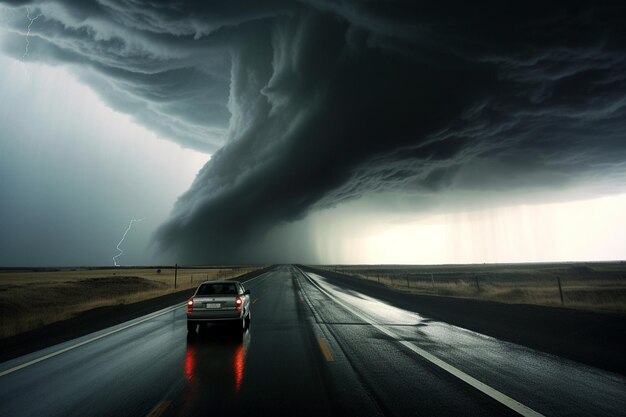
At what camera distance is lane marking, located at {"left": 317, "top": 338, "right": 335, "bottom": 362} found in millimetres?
6756

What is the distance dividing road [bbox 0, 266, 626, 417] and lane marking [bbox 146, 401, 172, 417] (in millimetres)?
13

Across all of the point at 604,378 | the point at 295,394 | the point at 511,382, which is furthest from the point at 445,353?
the point at 295,394

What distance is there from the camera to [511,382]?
5.24 meters

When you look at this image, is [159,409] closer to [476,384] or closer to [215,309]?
[476,384]

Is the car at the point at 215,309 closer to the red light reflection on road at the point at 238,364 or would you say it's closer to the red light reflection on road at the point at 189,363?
the red light reflection on road at the point at 238,364

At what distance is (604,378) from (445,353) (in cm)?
255

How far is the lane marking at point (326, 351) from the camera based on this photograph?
6.76 m

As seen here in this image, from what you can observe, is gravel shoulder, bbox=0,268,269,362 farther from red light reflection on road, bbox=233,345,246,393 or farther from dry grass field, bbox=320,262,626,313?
dry grass field, bbox=320,262,626,313

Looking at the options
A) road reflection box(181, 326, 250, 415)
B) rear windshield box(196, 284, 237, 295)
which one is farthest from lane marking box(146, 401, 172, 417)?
rear windshield box(196, 284, 237, 295)

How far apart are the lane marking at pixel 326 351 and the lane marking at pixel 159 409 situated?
3060 mm

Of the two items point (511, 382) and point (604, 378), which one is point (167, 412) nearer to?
point (511, 382)

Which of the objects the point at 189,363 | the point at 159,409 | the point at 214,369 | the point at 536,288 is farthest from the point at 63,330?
the point at 536,288

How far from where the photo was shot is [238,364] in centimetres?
653

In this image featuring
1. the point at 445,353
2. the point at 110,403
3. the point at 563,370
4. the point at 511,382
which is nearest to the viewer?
the point at 110,403
